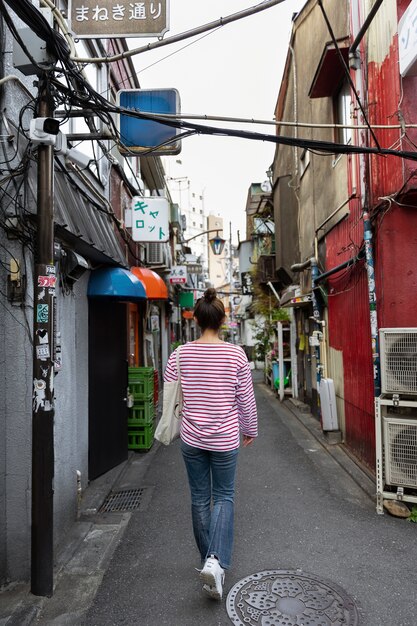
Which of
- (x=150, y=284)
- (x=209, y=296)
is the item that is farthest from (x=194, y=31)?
(x=150, y=284)

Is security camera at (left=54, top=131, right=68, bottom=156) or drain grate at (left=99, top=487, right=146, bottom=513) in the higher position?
security camera at (left=54, top=131, right=68, bottom=156)

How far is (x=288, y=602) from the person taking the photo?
3230 mm

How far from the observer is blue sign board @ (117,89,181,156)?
4.97m

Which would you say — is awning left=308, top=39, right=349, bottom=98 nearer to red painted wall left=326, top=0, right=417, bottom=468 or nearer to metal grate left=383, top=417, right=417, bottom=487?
red painted wall left=326, top=0, right=417, bottom=468

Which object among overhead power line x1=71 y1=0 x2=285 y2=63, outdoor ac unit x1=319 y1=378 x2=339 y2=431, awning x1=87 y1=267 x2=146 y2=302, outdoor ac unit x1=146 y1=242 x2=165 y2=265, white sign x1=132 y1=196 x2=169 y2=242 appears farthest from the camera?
outdoor ac unit x1=146 y1=242 x2=165 y2=265

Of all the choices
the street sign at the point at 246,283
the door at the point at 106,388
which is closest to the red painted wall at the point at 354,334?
the door at the point at 106,388

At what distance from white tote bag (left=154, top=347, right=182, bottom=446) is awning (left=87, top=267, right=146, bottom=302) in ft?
9.54

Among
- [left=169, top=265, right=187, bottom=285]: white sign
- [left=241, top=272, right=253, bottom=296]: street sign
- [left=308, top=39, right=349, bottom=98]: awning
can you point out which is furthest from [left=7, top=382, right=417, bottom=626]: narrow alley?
[left=241, top=272, right=253, bottom=296]: street sign

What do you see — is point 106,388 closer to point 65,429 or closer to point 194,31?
point 65,429

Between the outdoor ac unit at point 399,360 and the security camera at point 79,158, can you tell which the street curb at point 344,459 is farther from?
the security camera at point 79,158

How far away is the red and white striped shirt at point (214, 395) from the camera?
10.8 ft

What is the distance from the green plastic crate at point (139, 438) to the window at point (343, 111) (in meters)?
6.00

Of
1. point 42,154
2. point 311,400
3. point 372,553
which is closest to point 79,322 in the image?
point 42,154

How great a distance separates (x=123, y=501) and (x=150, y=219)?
18.3 feet
